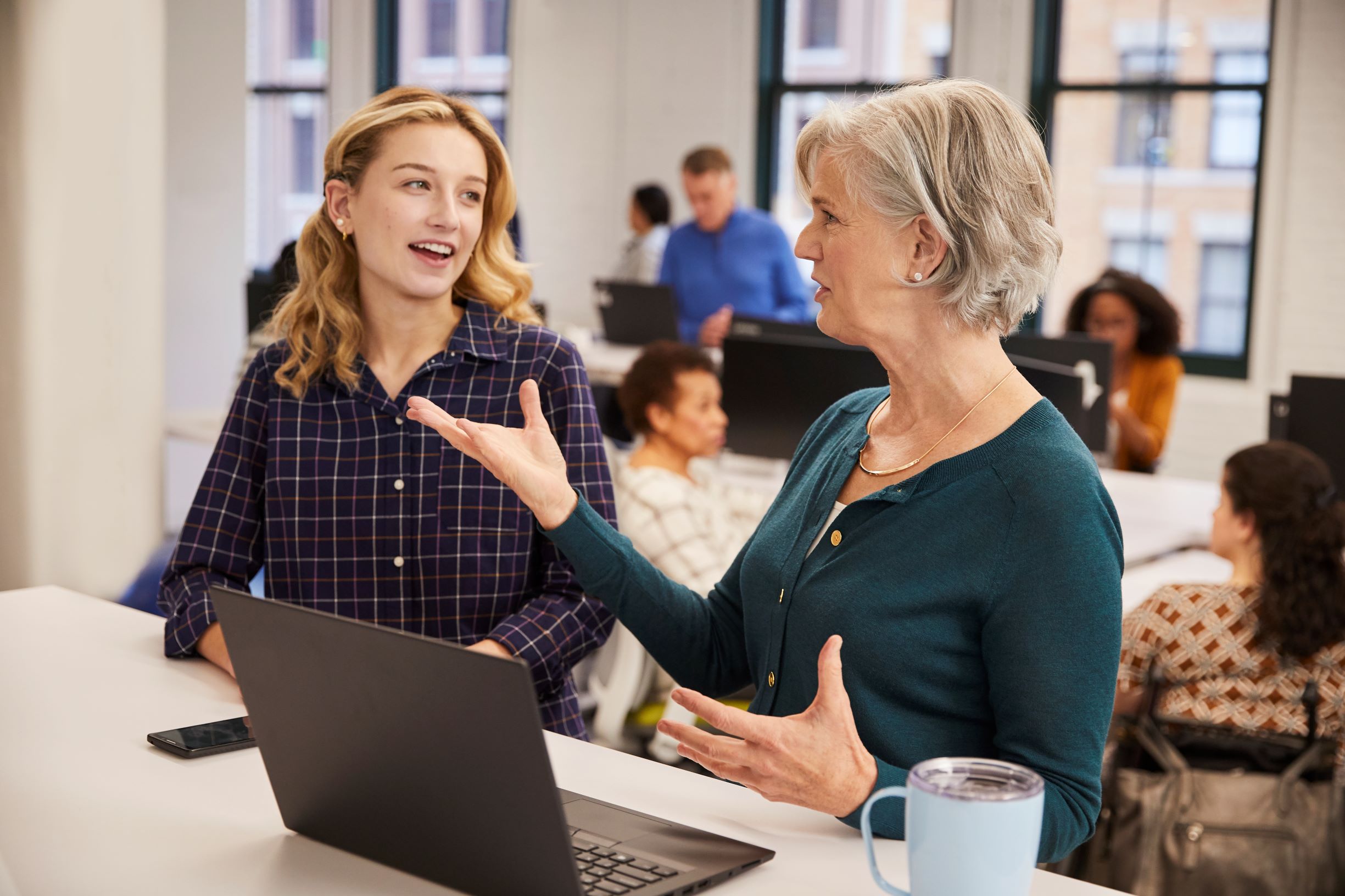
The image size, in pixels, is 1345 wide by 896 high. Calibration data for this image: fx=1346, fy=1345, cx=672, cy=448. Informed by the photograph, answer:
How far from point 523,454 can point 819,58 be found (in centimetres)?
684

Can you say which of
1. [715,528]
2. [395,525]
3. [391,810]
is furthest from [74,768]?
[715,528]

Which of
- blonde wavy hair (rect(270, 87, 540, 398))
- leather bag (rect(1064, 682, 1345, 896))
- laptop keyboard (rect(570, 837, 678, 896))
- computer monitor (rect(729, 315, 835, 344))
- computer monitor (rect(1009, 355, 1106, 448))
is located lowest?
leather bag (rect(1064, 682, 1345, 896))

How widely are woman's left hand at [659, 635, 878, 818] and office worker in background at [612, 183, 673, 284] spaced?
20.6 ft

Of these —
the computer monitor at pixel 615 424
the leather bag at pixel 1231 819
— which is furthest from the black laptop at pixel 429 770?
the computer monitor at pixel 615 424

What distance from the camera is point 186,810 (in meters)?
1.17

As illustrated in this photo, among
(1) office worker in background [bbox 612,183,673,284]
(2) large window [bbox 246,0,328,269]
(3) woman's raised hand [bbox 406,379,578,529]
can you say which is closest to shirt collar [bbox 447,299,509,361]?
(3) woman's raised hand [bbox 406,379,578,529]

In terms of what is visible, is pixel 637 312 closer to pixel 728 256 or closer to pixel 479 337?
pixel 728 256

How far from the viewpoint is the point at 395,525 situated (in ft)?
5.65

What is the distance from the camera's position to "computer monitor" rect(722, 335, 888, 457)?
3242mm

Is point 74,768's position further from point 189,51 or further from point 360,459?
point 189,51

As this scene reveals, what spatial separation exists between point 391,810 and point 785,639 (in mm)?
434

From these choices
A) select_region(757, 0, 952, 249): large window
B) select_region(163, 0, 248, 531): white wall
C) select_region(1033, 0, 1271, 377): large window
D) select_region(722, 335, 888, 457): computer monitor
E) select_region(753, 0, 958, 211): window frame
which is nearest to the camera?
select_region(722, 335, 888, 457): computer monitor

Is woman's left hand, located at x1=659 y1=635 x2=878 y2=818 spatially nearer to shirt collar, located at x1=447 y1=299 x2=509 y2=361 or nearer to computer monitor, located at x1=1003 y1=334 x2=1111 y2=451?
shirt collar, located at x1=447 y1=299 x2=509 y2=361

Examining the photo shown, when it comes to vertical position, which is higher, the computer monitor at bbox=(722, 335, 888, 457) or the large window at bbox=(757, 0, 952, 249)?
the large window at bbox=(757, 0, 952, 249)
